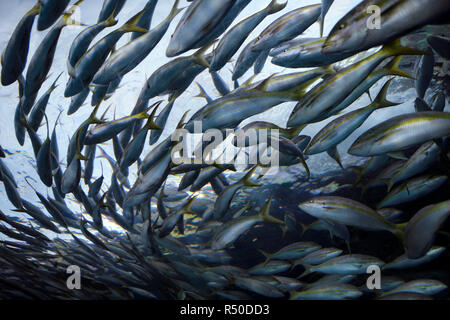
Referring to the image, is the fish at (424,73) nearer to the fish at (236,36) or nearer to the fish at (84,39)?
the fish at (236,36)

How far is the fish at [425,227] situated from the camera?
2.36 metres

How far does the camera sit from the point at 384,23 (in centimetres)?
126

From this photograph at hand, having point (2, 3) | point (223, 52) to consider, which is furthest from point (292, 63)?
point (2, 3)

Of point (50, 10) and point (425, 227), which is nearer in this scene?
point (50, 10)

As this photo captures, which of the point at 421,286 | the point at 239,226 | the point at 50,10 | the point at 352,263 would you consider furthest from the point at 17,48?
the point at 421,286

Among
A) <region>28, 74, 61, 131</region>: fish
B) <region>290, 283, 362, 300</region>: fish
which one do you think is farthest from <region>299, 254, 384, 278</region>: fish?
<region>28, 74, 61, 131</region>: fish

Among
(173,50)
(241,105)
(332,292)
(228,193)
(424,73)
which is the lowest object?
(332,292)

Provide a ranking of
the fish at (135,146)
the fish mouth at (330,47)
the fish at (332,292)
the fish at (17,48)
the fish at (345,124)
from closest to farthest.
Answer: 1. the fish mouth at (330,47)
2. the fish at (17,48)
3. the fish at (345,124)
4. the fish at (135,146)
5. the fish at (332,292)

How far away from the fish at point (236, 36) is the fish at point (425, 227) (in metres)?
2.52

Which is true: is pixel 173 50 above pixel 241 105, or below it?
above

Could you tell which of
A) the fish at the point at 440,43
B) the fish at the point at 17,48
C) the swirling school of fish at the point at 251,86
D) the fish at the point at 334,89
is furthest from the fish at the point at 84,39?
the fish at the point at 440,43

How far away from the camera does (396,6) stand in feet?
4.06

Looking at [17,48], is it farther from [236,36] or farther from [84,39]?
[236,36]

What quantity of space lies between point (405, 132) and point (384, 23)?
1313 millimetres
